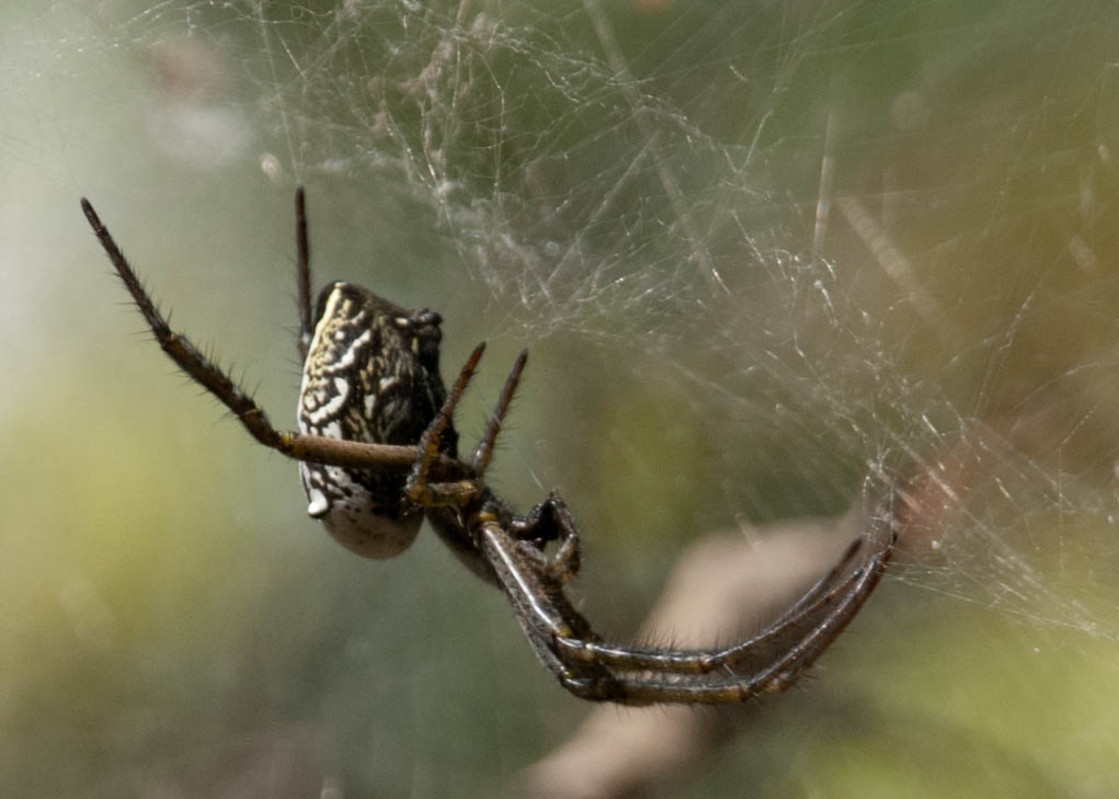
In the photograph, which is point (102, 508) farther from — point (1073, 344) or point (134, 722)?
point (1073, 344)

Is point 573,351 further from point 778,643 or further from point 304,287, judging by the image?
point 778,643

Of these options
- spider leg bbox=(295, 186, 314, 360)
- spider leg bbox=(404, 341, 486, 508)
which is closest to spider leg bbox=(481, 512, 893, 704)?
spider leg bbox=(404, 341, 486, 508)

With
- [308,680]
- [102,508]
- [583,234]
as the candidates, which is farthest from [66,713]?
[583,234]

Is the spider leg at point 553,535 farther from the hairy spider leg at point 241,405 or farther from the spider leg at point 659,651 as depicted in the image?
the hairy spider leg at point 241,405

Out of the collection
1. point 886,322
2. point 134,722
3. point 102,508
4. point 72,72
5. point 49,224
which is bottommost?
point 134,722

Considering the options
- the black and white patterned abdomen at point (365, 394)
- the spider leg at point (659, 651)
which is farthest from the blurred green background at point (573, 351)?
the black and white patterned abdomen at point (365, 394)

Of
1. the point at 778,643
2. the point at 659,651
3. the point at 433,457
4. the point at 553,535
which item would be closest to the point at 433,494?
the point at 433,457

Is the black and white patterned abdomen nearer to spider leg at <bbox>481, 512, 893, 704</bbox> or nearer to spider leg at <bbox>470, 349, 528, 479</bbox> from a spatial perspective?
spider leg at <bbox>470, 349, 528, 479</bbox>
